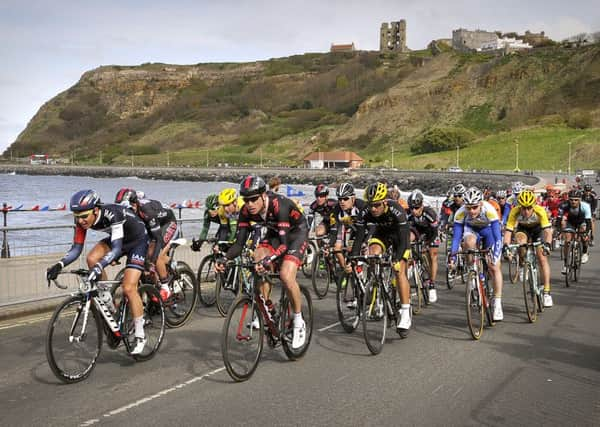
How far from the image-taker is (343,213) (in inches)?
464

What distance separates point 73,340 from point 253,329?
1.89 m

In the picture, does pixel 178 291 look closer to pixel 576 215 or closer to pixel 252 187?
pixel 252 187

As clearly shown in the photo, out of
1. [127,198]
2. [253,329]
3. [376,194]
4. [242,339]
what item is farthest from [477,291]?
[127,198]

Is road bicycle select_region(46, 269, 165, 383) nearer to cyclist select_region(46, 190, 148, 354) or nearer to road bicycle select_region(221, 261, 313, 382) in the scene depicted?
cyclist select_region(46, 190, 148, 354)

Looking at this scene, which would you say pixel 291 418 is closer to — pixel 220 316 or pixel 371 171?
pixel 220 316

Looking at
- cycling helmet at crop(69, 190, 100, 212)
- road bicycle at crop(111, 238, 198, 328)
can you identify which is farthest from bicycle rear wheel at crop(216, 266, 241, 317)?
cycling helmet at crop(69, 190, 100, 212)

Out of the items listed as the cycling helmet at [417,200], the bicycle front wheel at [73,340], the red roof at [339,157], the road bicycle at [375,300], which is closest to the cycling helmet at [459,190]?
the cycling helmet at [417,200]

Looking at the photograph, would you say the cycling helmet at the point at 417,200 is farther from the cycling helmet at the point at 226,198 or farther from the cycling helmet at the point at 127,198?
the cycling helmet at the point at 127,198

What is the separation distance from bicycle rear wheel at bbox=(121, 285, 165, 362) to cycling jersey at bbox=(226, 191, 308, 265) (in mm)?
1402

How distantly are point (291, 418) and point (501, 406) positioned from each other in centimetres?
201

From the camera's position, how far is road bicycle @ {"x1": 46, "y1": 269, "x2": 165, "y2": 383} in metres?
6.78

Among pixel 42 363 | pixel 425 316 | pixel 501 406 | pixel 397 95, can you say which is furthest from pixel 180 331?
pixel 397 95

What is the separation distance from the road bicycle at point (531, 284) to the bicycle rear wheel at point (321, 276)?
375 centimetres

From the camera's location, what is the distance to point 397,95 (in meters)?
195
